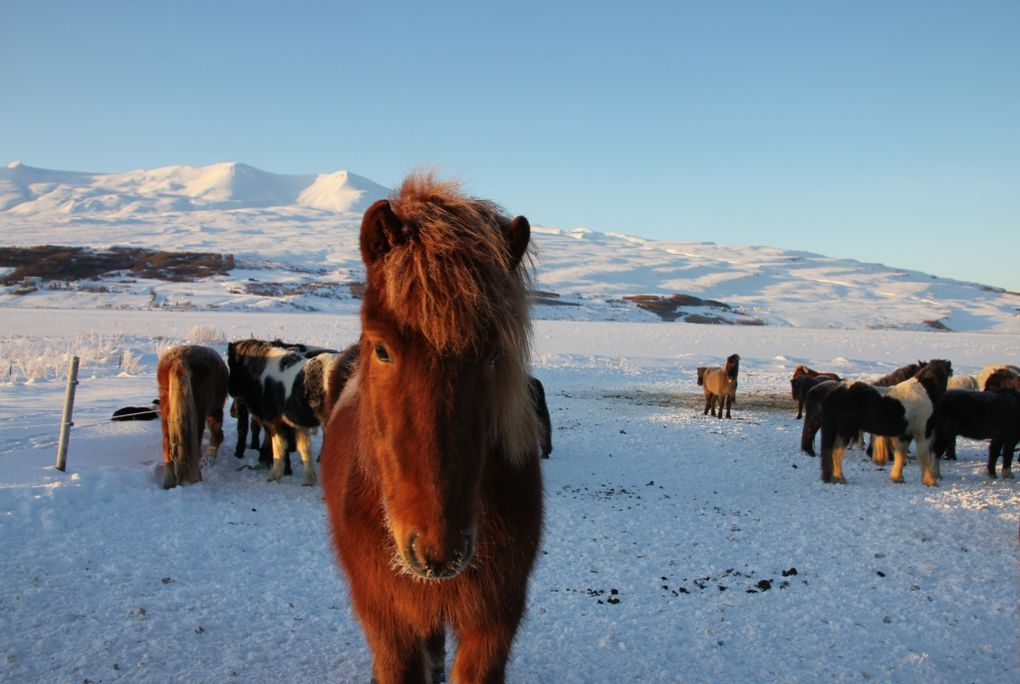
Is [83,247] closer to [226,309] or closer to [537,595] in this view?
[226,309]

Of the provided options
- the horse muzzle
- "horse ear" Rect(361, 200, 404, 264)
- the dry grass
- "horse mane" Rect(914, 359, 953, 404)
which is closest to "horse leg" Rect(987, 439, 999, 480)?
"horse mane" Rect(914, 359, 953, 404)

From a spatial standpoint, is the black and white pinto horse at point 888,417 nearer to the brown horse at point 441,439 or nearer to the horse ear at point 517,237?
the brown horse at point 441,439

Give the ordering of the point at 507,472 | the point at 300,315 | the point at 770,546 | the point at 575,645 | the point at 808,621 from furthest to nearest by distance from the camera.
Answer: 1. the point at 300,315
2. the point at 770,546
3. the point at 808,621
4. the point at 575,645
5. the point at 507,472

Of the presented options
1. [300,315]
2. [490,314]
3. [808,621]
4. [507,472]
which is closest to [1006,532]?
[808,621]

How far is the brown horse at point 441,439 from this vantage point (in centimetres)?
184

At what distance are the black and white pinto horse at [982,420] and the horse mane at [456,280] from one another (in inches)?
359

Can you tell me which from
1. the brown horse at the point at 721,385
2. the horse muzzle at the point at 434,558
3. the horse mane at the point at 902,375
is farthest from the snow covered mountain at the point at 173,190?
the horse muzzle at the point at 434,558

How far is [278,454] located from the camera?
8422mm

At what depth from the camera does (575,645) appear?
4309 millimetres

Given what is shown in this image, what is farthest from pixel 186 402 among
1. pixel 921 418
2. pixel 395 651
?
pixel 921 418

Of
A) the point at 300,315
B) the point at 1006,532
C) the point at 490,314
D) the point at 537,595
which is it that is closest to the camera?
the point at 490,314

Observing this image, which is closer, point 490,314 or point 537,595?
point 490,314

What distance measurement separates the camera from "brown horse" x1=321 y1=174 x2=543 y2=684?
1839 mm

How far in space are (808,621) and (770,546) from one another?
5.33 feet
